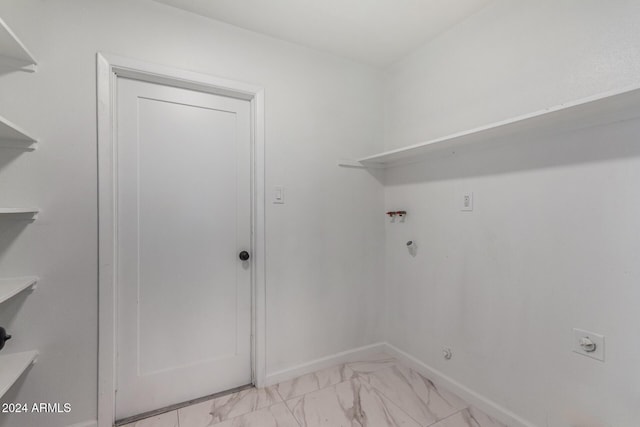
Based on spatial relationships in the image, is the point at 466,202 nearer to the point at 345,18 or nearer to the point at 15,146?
the point at 345,18

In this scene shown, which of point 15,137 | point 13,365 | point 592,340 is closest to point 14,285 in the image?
point 13,365

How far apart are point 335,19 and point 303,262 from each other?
1647 mm

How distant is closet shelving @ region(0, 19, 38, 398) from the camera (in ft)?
3.93

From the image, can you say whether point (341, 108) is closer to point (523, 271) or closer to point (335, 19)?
point (335, 19)

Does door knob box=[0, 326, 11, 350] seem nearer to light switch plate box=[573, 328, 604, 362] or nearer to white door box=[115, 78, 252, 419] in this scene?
white door box=[115, 78, 252, 419]

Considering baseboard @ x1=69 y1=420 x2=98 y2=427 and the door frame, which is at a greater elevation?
the door frame

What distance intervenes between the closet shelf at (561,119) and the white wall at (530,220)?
5cm

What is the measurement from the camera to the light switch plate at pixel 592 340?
49.4 inches

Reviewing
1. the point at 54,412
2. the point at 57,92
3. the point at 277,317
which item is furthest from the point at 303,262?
the point at 57,92

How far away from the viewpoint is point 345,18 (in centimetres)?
178

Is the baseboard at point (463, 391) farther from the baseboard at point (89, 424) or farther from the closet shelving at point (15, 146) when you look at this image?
the closet shelving at point (15, 146)

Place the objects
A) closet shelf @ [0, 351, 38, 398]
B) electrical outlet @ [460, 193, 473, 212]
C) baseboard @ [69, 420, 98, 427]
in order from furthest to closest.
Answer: electrical outlet @ [460, 193, 473, 212] < baseboard @ [69, 420, 98, 427] < closet shelf @ [0, 351, 38, 398]

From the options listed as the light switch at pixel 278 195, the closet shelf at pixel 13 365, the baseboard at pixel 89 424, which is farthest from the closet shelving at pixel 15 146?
the light switch at pixel 278 195

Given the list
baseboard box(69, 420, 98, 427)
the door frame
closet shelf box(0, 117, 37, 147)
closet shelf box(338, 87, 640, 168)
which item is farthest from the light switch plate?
closet shelf box(0, 117, 37, 147)
